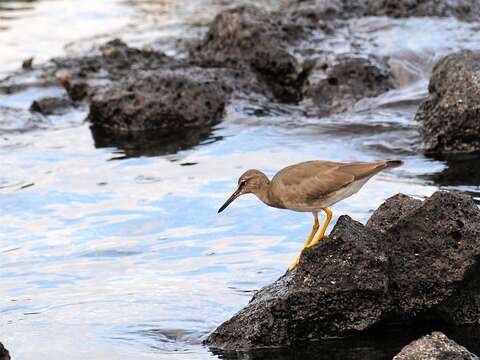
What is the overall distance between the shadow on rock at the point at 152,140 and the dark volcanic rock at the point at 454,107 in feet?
8.05

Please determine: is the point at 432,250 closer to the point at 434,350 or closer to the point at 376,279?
the point at 376,279

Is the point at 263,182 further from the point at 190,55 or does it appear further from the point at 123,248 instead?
the point at 190,55

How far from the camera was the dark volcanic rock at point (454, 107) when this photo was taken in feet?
34.3

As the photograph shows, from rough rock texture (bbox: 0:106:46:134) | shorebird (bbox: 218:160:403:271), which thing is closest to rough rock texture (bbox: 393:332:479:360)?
shorebird (bbox: 218:160:403:271)

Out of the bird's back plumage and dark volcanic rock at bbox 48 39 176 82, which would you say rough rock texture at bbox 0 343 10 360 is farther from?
dark volcanic rock at bbox 48 39 176 82

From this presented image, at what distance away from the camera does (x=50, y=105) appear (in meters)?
13.5

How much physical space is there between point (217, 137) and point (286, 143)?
0.81 meters

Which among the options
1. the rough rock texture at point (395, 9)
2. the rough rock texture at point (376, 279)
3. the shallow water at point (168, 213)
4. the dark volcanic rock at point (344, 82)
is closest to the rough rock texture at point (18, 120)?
the shallow water at point (168, 213)

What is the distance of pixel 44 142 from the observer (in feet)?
40.0

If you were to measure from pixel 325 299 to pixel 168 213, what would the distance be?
11.5 feet

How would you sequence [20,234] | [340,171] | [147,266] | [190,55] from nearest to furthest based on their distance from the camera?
[340,171]
[147,266]
[20,234]
[190,55]

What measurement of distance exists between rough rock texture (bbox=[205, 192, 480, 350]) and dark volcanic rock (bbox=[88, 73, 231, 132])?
5.69 m

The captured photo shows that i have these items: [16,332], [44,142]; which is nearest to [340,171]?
[16,332]

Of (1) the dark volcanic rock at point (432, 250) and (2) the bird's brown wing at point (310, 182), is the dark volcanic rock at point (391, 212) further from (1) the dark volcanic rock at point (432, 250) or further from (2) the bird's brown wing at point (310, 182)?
(2) the bird's brown wing at point (310, 182)
